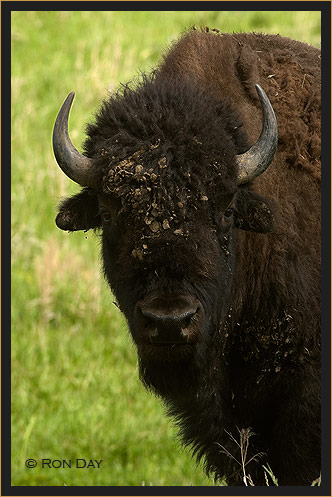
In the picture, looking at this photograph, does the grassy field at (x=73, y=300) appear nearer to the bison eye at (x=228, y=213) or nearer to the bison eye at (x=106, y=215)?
the bison eye at (x=106, y=215)

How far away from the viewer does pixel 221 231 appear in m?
5.53

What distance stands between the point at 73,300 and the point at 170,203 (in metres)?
5.39

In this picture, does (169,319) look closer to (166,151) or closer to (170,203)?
(170,203)

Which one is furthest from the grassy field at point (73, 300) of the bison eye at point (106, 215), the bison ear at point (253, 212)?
the bison ear at point (253, 212)

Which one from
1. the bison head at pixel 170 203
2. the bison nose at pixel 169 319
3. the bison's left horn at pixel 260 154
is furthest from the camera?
the bison's left horn at pixel 260 154

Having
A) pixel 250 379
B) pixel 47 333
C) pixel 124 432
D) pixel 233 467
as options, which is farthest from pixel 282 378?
pixel 47 333

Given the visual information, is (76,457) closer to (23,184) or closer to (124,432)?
(124,432)

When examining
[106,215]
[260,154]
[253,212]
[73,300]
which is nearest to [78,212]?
[106,215]

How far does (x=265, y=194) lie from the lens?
19.7 ft

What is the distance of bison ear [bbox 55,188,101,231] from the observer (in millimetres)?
6012

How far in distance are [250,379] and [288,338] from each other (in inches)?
14.9

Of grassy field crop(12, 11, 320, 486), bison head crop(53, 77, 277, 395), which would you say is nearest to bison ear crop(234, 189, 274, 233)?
bison head crop(53, 77, 277, 395)

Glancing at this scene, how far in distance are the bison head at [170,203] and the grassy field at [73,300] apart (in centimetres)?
112

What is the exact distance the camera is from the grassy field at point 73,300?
8188 mm
